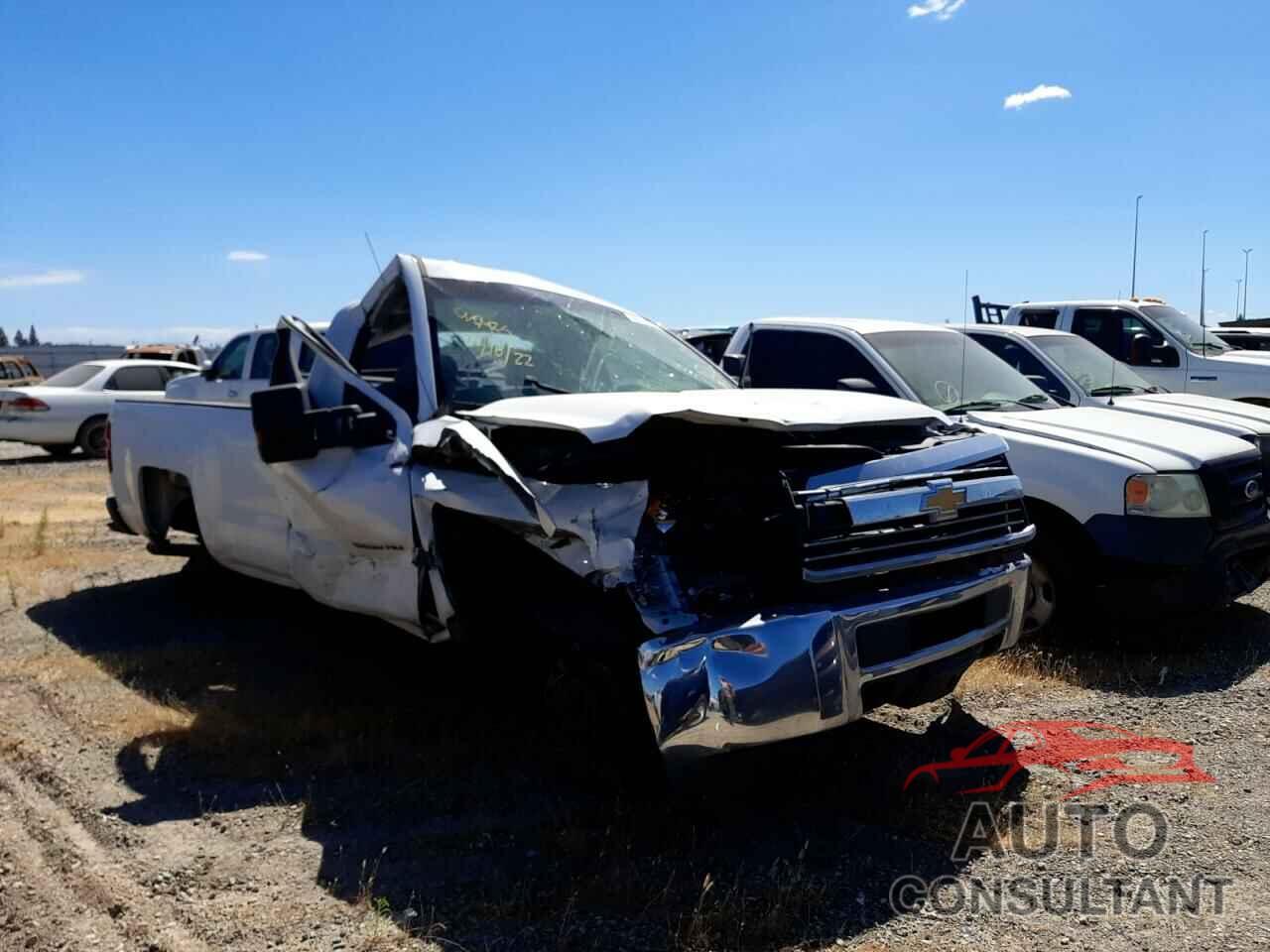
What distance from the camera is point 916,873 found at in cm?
336

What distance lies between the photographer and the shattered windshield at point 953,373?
6.75 metres

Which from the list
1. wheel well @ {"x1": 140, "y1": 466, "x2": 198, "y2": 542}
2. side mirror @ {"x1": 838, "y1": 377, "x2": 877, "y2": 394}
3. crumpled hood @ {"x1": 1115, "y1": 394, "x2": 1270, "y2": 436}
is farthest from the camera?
crumpled hood @ {"x1": 1115, "y1": 394, "x2": 1270, "y2": 436}

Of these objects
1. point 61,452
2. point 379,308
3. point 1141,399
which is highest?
point 379,308

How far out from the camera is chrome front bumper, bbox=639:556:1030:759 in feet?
10.5

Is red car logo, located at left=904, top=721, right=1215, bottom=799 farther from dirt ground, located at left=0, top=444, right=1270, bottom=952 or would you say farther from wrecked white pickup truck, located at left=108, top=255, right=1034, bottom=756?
wrecked white pickup truck, located at left=108, top=255, right=1034, bottom=756

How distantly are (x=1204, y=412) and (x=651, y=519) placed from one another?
17.2 feet

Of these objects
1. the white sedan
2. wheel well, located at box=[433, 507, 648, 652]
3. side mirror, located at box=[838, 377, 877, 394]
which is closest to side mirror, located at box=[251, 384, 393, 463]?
wheel well, located at box=[433, 507, 648, 652]

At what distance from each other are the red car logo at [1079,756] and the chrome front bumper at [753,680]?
0.97 meters

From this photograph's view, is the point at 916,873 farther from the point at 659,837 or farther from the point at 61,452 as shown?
the point at 61,452

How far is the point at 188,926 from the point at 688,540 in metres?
1.93

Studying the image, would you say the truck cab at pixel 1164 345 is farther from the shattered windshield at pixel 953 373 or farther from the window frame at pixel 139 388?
the window frame at pixel 139 388

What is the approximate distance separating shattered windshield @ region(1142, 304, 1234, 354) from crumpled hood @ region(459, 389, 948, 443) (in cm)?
898

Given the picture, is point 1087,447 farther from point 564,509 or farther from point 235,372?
point 235,372

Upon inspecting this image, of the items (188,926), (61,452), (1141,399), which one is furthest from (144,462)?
(61,452)
